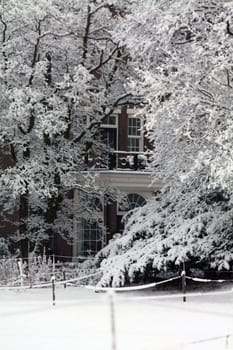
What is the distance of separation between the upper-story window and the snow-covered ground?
1376 centimetres

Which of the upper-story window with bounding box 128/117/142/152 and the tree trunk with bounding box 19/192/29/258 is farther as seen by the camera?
the upper-story window with bounding box 128/117/142/152

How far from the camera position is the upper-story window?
2955 cm

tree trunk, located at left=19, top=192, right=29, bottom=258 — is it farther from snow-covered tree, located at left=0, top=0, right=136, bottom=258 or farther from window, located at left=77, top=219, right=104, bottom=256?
window, located at left=77, top=219, right=104, bottom=256

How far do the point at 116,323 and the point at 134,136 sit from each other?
60.5ft

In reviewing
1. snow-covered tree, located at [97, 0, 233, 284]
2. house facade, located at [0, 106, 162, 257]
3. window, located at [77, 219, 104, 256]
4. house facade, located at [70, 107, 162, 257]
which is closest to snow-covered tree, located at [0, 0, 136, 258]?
house facade, located at [0, 106, 162, 257]

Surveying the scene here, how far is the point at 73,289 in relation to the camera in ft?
61.7

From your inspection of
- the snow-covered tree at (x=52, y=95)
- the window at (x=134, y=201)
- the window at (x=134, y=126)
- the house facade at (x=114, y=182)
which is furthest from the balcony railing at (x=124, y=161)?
the snow-covered tree at (x=52, y=95)

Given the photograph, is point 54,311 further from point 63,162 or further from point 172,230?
point 63,162

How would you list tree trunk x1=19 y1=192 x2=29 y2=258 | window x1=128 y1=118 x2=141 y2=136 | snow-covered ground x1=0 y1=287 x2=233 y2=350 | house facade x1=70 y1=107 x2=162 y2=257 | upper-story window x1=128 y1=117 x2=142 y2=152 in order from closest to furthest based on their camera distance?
snow-covered ground x1=0 y1=287 x2=233 y2=350
tree trunk x1=19 y1=192 x2=29 y2=258
house facade x1=70 y1=107 x2=162 y2=257
upper-story window x1=128 y1=117 x2=142 y2=152
window x1=128 y1=118 x2=141 y2=136

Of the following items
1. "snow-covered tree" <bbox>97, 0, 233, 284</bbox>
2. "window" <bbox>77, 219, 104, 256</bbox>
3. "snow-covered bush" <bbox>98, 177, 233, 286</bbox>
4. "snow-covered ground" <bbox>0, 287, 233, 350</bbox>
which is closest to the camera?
"snow-covered ground" <bbox>0, 287, 233, 350</bbox>

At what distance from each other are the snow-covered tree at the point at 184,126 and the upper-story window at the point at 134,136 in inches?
380

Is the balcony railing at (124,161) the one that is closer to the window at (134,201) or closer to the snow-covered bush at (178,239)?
the window at (134,201)

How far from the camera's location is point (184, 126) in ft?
50.3

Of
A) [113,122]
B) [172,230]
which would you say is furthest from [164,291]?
[113,122]
